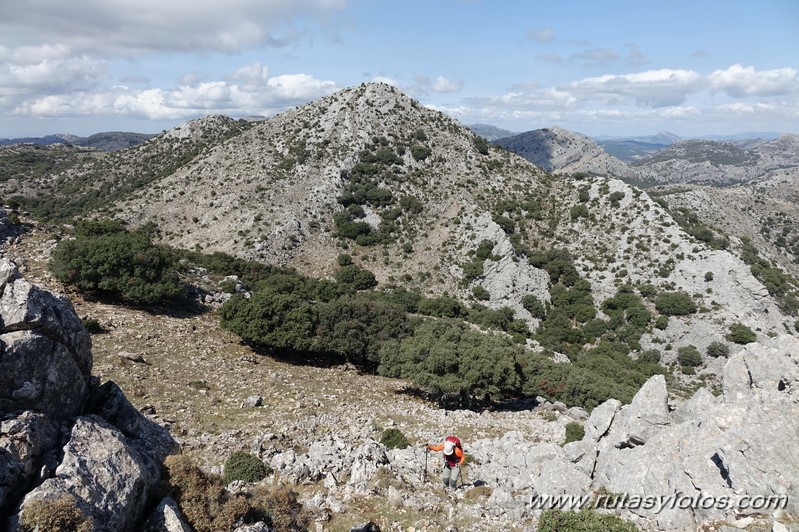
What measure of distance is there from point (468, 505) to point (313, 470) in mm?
6209

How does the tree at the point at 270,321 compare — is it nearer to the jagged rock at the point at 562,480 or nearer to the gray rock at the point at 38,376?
the gray rock at the point at 38,376

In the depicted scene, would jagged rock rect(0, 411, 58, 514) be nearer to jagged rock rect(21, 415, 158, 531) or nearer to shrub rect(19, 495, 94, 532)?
jagged rock rect(21, 415, 158, 531)

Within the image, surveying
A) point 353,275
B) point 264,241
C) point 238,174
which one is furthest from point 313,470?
point 238,174

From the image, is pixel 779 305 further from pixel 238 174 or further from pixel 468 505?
pixel 238 174

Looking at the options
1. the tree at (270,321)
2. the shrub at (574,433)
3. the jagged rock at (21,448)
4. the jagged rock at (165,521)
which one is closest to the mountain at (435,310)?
the tree at (270,321)

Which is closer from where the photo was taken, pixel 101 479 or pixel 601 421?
pixel 101 479

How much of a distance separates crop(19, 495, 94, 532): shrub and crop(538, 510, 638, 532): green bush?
11848 millimetres

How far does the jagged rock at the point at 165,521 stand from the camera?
996 centimetres

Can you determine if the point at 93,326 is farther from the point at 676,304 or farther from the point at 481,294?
the point at 676,304

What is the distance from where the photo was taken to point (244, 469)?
16656mm

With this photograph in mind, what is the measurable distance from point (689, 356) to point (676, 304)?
350 inches

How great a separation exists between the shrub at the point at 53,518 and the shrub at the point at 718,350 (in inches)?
2527

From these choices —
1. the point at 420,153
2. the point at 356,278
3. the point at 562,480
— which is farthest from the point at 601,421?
the point at 420,153

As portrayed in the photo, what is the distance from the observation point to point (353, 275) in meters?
68.8
